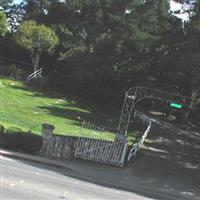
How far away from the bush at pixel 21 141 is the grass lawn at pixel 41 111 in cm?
548

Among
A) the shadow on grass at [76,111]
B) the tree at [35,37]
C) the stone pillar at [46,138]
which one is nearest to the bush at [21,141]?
the stone pillar at [46,138]

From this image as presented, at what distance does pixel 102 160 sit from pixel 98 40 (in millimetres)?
34117

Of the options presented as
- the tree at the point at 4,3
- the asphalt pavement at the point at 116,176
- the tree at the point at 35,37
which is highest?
the tree at the point at 4,3

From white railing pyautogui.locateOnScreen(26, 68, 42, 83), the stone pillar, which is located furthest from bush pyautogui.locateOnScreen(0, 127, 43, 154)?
white railing pyautogui.locateOnScreen(26, 68, 42, 83)

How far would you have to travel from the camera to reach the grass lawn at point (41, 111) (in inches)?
1272

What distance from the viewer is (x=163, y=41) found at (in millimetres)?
48719

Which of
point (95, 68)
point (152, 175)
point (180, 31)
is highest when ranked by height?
point (180, 31)

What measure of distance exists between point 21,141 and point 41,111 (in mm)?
15298

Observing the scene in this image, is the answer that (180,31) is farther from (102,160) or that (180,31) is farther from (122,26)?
(102,160)

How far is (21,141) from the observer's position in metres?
23.7

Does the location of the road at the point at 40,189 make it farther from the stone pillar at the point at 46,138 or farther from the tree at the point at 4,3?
the tree at the point at 4,3

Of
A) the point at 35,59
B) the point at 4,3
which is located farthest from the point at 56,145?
the point at 4,3

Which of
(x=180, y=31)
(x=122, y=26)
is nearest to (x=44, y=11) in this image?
(x=122, y=26)

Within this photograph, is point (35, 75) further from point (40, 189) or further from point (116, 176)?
point (40, 189)
